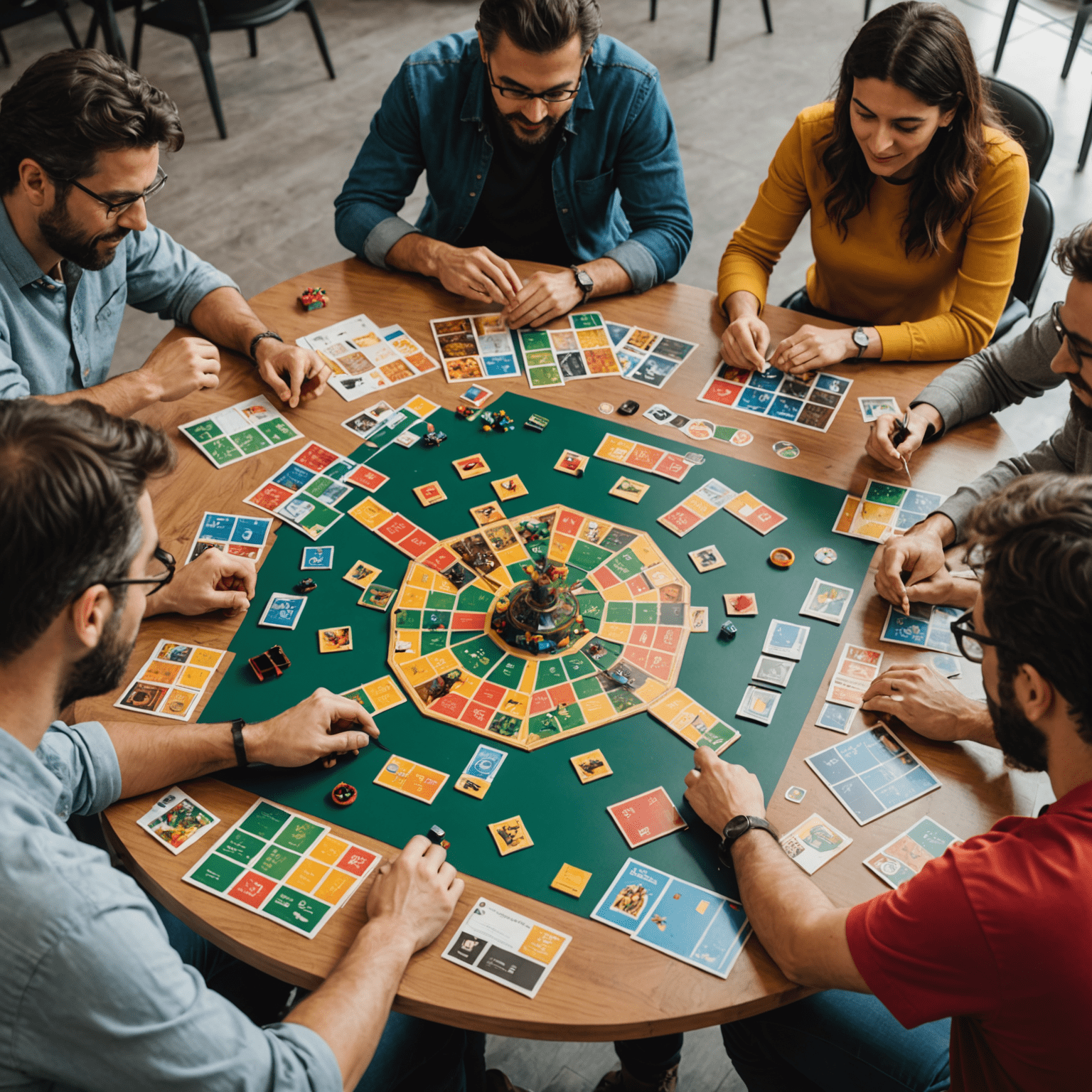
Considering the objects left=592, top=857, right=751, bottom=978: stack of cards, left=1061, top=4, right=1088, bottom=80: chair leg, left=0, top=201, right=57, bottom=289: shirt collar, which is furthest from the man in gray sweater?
left=1061, top=4, right=1088, bottom=80: chair leg

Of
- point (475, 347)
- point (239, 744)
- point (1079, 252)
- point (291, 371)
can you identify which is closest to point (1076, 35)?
point (1079, 252)

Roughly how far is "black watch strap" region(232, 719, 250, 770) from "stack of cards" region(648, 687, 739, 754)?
0.73 metres

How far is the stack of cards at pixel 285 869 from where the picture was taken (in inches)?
62.4

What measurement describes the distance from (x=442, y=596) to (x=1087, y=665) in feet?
3.87

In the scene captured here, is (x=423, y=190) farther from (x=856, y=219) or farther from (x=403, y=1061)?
(x=403, y=1061)

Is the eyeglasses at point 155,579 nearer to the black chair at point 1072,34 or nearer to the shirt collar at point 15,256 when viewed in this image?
the shirt collar at point 15,256

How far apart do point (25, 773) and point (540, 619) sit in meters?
0.93

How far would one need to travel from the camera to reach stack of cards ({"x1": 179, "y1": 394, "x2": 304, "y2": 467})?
2336mm

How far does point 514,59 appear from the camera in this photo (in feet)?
8.40

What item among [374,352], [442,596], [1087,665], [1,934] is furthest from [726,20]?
[1,934]

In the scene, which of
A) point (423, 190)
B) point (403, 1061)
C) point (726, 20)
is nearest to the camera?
point (403, 1061)

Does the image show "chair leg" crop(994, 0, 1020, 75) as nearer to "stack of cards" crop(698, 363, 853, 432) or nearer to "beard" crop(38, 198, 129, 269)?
A: "stack of cards" crop(698, 363, 853, 432)

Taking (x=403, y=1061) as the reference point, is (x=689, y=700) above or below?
above

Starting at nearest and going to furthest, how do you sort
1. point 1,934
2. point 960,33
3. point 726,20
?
1. point 1,934
2. point 960,33
3. point 726,20
